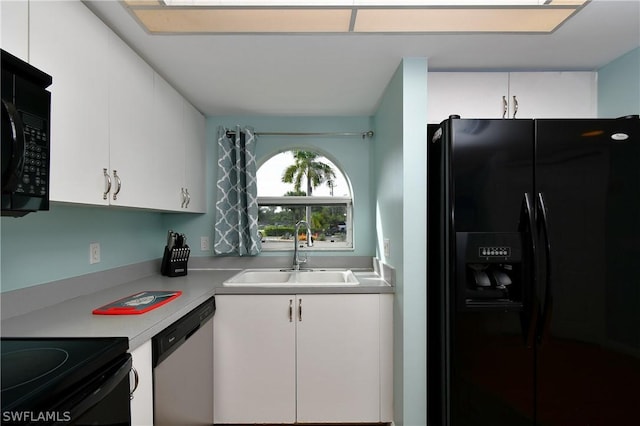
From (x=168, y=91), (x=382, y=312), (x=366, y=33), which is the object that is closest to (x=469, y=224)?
(x=382, y=312)

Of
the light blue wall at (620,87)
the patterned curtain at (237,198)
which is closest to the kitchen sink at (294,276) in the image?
the patterned curtain at (237,198)

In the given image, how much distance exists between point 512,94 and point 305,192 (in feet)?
5.58

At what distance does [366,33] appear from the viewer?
1510 millimetres

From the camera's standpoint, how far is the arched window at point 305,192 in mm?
2830

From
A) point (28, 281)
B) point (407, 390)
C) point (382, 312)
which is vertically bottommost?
point (407, 390)

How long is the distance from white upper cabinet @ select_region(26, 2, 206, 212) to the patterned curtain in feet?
1.67

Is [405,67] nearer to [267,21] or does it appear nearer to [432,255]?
[267,21]

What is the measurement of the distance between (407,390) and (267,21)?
2.02 metres

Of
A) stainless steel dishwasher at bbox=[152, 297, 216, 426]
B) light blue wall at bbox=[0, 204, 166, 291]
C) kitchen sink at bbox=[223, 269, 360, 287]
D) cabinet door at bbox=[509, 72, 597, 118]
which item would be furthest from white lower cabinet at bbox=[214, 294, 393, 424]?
cabinet door at bbox=[509, 72, 597, 118]

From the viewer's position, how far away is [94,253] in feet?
5.90

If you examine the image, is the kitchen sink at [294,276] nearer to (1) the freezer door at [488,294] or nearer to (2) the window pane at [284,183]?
(2) the window pane at [284,183]

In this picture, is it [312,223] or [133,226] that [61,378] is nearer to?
[133,226]

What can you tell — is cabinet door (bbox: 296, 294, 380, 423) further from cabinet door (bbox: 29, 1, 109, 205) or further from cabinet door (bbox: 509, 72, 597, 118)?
cabinet door (bbox: 509, 72, 597, 118)

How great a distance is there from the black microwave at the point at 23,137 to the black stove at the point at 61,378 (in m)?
0.43
